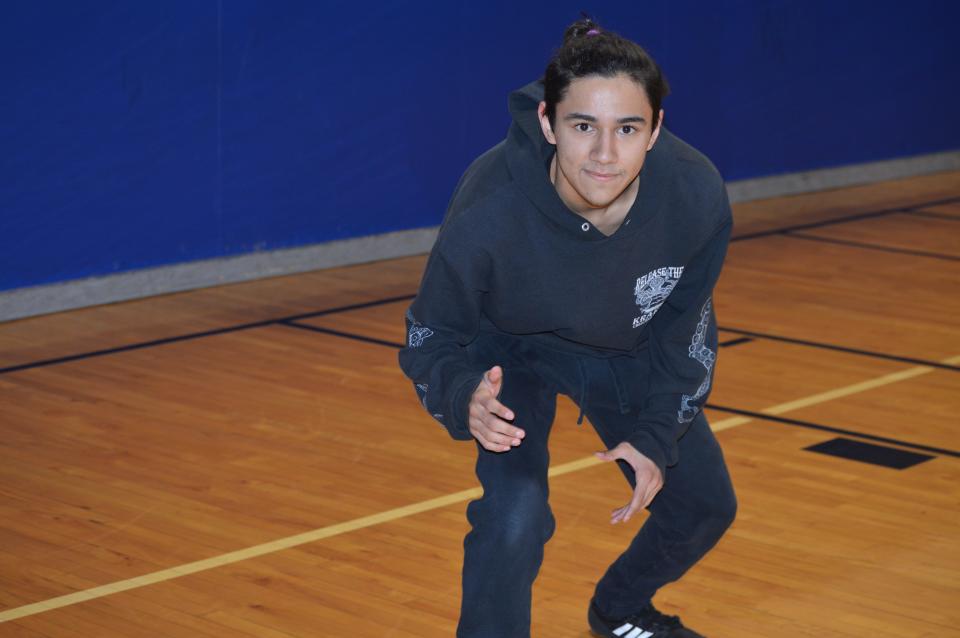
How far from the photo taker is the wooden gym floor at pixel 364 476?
115 inches

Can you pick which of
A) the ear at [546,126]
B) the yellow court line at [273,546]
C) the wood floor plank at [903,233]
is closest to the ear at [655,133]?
the ear at [546,126]

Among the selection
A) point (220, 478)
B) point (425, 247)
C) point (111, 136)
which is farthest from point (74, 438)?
point (425, 247)

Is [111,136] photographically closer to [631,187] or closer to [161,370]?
Answer: [161,370]

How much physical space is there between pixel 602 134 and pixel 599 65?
96 millimetres

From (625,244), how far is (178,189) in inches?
137

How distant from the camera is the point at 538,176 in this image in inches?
90.1

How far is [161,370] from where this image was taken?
4531 mm

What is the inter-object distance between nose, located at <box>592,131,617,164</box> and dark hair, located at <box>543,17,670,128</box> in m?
0.08

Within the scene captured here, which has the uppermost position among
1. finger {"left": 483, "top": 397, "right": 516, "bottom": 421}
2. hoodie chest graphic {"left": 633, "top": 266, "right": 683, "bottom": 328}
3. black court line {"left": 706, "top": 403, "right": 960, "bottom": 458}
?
hoodie chest graphic {"left": 633, "top": 266, "right": 683, "bottom": 328}

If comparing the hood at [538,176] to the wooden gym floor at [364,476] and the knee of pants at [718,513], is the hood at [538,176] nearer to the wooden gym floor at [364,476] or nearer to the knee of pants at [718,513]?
the knee of pants at [718,513]

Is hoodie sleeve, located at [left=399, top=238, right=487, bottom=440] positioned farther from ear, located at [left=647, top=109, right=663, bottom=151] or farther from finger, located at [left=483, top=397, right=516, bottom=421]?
ear, located at [left=647, top=109, right=663, bottom=151]

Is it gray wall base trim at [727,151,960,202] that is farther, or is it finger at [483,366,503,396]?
gray wall base trim at [727,151,960,202]

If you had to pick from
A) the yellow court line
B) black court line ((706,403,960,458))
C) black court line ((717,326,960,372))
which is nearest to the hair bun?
the yellow court line

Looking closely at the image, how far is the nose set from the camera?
2186 millimetres
